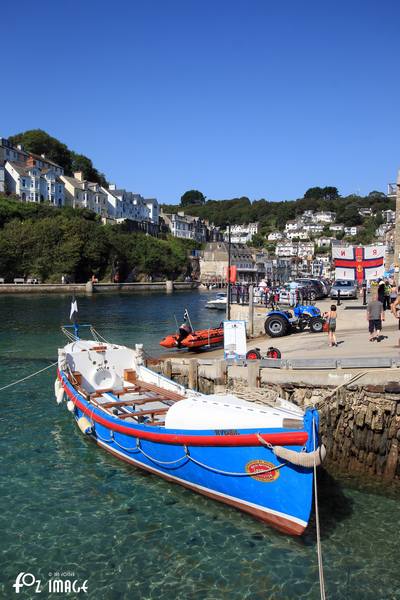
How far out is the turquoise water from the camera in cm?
798

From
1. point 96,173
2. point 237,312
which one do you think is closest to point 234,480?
point 237,312

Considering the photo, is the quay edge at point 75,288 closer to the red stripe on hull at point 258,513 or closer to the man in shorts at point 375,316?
the man in shorts at point 375,316

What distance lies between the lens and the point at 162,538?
30.3 feet

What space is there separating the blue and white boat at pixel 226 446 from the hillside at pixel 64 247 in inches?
3378

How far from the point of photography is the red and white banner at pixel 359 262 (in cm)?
2841

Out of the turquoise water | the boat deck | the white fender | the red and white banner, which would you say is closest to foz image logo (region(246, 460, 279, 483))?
the turquoise water

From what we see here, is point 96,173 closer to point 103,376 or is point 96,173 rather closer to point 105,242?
point 105,242

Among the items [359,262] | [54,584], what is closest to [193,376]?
[54,584]

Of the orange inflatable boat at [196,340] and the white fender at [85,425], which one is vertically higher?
the orange inflatable boat at [196,340]

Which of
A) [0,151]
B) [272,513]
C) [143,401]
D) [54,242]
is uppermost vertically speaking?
[0,151]

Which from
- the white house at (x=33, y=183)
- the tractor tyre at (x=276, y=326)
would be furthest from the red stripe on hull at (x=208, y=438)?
the white house at (x=33, y=183)

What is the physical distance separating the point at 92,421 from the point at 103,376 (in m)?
3.50

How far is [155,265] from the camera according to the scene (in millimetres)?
121938

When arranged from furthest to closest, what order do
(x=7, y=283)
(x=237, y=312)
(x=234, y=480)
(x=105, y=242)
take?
1. (x=105, y=242)
2. (x=7, y=283)
3. (x=237, y=312)
4. (x=234, y=480)
